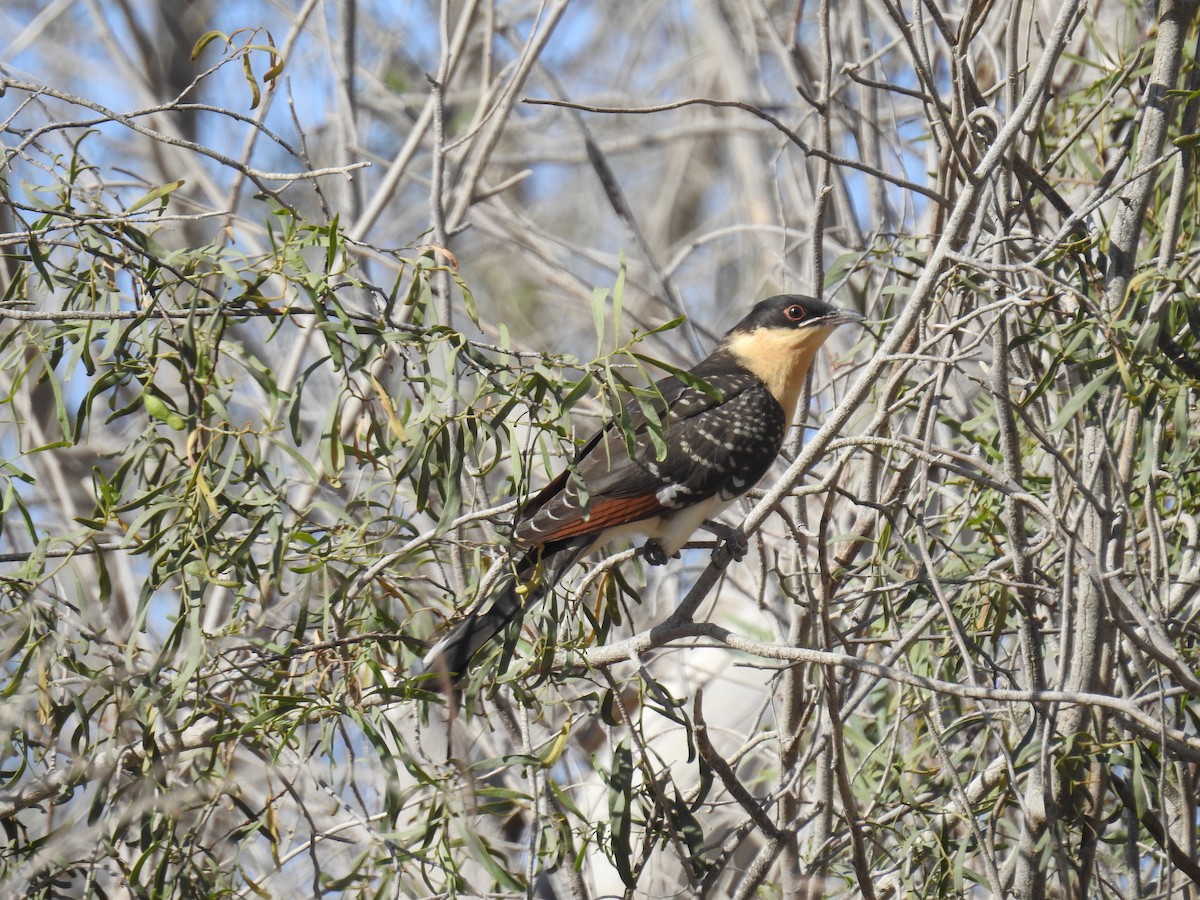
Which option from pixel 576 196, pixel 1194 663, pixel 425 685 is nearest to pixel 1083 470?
pixel 1194 663

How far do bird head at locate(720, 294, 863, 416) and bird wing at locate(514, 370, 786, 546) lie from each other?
0.21 meters

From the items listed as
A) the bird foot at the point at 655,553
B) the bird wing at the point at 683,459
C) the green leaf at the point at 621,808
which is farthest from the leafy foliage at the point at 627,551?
the bird foot at the point at 655,553

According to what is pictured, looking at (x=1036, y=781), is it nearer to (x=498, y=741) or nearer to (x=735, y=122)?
(x=498, y=741)

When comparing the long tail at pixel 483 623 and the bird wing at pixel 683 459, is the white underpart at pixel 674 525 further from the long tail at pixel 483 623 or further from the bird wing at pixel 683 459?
the long tail at pixel 483 623

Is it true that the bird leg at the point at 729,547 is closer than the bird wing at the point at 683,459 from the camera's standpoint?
Yes

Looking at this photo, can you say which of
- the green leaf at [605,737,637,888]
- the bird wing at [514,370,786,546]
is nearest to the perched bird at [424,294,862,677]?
the bird wing at [514,370,786,546]

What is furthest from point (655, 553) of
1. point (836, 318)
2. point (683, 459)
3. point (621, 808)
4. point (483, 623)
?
point (621, 808)

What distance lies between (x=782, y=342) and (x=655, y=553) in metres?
0.84

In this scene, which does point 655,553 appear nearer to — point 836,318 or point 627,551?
point 836,318

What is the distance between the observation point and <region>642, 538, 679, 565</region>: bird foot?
401cm

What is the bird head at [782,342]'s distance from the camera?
4.18 meters

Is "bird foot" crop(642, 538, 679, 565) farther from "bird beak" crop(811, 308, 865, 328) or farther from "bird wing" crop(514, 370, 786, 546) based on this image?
"bird beak" crop(811, 308, 865, 328)

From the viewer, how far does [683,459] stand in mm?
3816

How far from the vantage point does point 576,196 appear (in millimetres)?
9781
